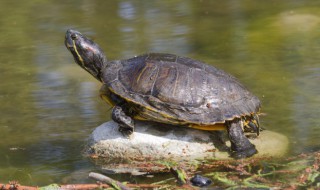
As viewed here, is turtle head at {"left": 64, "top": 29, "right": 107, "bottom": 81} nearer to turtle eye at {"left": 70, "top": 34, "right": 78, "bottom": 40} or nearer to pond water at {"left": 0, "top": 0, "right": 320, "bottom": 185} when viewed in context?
A: turtle eye at {"left": 70, "top": 34, "right": 78, "bottom": 40}

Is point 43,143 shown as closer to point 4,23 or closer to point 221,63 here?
point 221,63

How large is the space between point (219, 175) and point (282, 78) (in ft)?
8.52

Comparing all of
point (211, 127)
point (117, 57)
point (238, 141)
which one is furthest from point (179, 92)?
point (117, 57)

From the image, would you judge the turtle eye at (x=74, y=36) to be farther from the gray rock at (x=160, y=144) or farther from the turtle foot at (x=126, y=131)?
the turtle foot at (x=126, y=131)

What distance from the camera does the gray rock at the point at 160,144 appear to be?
17.7ft

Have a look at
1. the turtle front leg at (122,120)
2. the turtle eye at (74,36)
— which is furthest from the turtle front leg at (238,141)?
the turtle eye at (74,36)

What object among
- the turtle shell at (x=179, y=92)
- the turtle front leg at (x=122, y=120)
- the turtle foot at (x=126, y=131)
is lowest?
the turtle foot at (x=126, y=131)

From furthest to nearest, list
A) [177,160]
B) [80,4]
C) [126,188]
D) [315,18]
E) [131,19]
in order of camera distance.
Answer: [80,4] < [131,19] < [315,18] < [177,160] < [126,188]

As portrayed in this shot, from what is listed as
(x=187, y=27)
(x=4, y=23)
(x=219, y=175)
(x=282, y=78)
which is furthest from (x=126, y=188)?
(x=4, y=23)

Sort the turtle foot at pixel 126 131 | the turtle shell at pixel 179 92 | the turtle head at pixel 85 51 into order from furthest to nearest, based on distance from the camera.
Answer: the turtle head at pixel 85 51 → the turtle foot at pixel 126 131 → the turtle shell at pixel 179 92

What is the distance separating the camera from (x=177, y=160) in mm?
5340

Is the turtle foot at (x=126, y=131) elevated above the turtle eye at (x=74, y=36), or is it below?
below

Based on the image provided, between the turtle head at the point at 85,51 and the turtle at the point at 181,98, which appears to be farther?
the turtle head at the point at 85,51

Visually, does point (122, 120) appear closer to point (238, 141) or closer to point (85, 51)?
point (85, 51)
